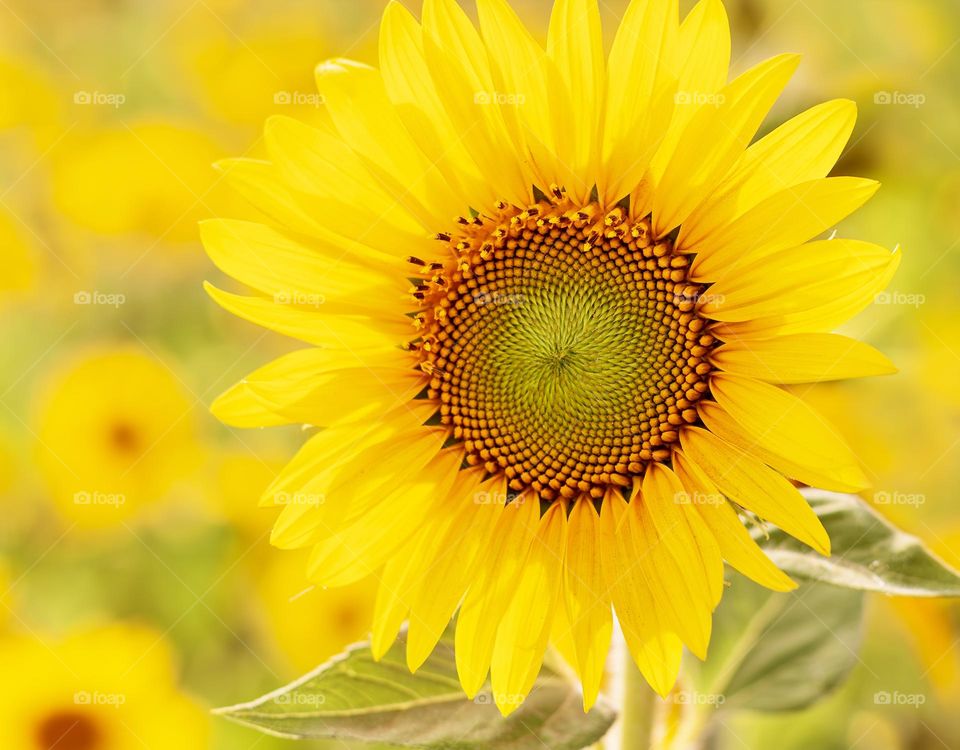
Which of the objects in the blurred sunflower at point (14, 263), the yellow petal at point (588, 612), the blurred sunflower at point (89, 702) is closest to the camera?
the yellow petal at point (588, 612)

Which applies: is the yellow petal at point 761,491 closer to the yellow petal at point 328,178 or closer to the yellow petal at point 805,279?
the yellow petal at point 805,279

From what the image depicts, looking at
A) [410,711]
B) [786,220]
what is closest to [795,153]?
[786,220]

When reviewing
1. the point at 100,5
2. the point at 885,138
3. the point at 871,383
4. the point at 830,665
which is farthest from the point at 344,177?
the point at 100,5

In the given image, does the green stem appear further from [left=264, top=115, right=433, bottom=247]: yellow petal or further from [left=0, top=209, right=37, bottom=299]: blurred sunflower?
[left=0, top=209, right=37, bottom=299]: blurred sunflower

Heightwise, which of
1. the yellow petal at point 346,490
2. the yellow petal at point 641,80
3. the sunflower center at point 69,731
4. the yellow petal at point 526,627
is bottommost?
the sunflower center at point 69,731

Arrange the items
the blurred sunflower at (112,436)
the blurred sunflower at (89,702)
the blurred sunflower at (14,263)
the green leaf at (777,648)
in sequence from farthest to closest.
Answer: the blurred sunflower at (14,263) → the blurred sunflower at (112,436) → the blurred sunflower at (89,702) → the green leaf at (777,648)

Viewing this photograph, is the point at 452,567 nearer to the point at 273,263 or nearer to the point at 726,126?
the point at 273,263

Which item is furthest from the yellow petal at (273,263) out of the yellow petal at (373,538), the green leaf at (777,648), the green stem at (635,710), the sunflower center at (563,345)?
the green leaf at (777,648)
